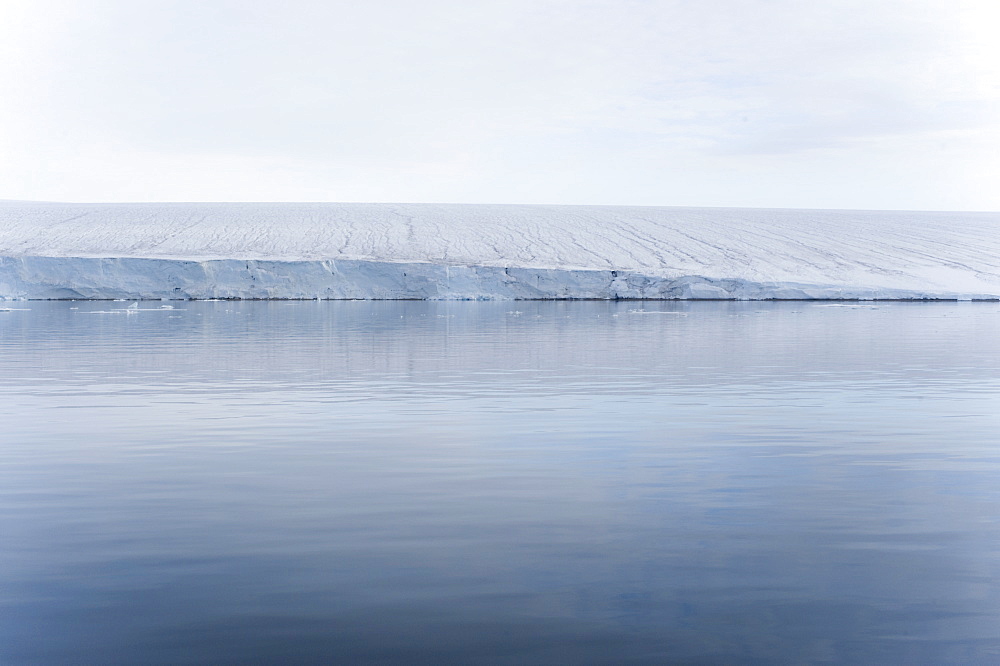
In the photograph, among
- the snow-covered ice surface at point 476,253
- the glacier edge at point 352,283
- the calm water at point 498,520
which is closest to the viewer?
the calm water at point 498,520

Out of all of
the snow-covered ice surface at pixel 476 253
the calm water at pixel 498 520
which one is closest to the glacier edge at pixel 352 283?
the snow-covered ice surface at pixel 476 253

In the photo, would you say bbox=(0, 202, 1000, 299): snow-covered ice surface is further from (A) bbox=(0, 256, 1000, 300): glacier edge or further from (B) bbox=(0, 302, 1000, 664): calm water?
(B) bbox=(0, 302, 1000, 664): calm water

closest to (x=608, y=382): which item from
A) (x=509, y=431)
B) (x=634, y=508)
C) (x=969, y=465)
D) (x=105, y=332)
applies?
(x=509, y=431)

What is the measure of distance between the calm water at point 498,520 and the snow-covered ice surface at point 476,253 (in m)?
23.6

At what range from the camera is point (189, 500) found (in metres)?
4.86

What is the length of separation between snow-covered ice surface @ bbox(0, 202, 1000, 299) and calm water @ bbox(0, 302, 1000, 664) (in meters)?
23.6

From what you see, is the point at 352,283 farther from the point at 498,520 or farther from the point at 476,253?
the point at 498,520

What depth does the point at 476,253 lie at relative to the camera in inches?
1519

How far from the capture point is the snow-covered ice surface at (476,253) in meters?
33.7

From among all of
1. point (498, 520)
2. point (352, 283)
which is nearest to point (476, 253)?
point (352, 283)

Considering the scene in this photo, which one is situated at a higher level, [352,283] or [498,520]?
[498,520]

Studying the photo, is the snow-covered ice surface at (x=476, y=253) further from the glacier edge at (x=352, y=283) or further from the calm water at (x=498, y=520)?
the calm water at (x=498, y=520)

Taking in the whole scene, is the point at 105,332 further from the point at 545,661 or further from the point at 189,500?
the point at 545,661

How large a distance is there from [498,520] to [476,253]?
34362 mm
